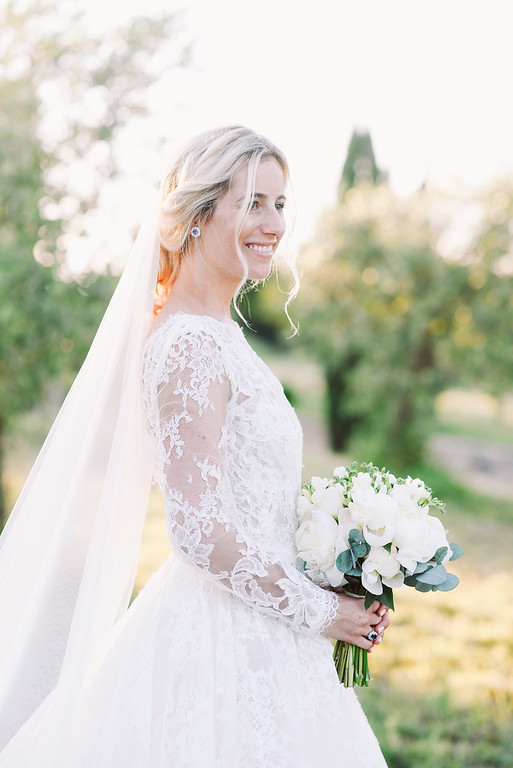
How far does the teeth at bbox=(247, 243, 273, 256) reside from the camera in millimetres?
2260

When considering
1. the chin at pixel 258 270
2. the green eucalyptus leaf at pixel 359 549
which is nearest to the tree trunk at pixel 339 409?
the chin at pixel 258 270

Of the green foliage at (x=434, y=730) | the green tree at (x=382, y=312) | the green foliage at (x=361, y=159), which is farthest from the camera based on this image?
the green foliage at (x=361, y=159)

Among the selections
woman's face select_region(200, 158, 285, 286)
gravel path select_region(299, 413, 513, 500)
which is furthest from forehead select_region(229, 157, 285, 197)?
gravel path select_region(299, 413, 513, 500)

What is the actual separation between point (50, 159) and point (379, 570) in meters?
5.75

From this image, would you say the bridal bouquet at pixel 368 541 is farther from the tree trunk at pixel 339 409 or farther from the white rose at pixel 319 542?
the tree trunk at pixel 339 409

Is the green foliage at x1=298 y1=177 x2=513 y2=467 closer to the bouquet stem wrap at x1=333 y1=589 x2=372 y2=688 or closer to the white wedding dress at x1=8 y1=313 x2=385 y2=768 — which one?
the bouquet stem wrap at x1=333 y1=589 x2=372 y2=688

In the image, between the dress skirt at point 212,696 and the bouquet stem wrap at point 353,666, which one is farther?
the bouquet stem wrap at point 353,666

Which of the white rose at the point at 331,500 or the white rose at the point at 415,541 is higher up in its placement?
the white rose at the point at 331,500

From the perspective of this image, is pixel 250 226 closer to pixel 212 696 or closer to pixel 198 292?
pixel 198 292

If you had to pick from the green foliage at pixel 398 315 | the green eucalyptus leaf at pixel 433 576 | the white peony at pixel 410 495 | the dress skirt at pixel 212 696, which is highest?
the green foliage at pixel 398 315

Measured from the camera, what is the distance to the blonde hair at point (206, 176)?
219cm

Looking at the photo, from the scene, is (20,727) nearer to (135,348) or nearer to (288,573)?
(288,573)

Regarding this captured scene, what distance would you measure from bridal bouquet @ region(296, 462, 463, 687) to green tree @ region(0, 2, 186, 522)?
478 cm

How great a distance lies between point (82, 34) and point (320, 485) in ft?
19.5
